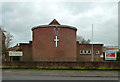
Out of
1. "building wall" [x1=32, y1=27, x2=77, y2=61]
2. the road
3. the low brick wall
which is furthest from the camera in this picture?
"building wall" [x1=32, y1=27, x2=77, y2=61]

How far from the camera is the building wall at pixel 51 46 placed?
27641mm

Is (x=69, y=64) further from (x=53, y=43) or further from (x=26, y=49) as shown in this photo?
(x=26, y=49)

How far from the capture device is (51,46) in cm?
2777

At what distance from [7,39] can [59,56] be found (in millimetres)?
19904

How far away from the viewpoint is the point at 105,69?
20156 millimetres

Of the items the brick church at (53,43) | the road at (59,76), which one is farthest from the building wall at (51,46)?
the road at (59,76)

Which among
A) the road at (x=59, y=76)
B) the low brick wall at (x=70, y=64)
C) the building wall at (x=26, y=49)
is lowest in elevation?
the road at (x=59, y=76)

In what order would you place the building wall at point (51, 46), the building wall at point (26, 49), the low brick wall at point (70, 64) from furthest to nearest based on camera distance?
the building wall at point (26, 49) < the building wall at point (51, 46) < the low brick wall at point (70, 64)

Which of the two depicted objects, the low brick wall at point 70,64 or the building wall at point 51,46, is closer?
the low brick wall at point 70,64

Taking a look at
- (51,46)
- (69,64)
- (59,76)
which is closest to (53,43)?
(51,46)

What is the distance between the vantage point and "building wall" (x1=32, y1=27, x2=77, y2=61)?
27641 millimetres

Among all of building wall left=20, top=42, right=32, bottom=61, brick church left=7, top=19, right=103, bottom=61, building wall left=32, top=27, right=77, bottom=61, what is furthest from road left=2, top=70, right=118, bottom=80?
building wall left=20, top=42, right=32, bottom=61

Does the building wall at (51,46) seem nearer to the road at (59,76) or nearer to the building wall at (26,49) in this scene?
the building wall at (26,49)

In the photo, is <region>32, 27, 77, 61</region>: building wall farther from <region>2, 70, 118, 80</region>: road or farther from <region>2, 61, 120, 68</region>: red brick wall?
<region>2, 70, 118, 80</region>: road
